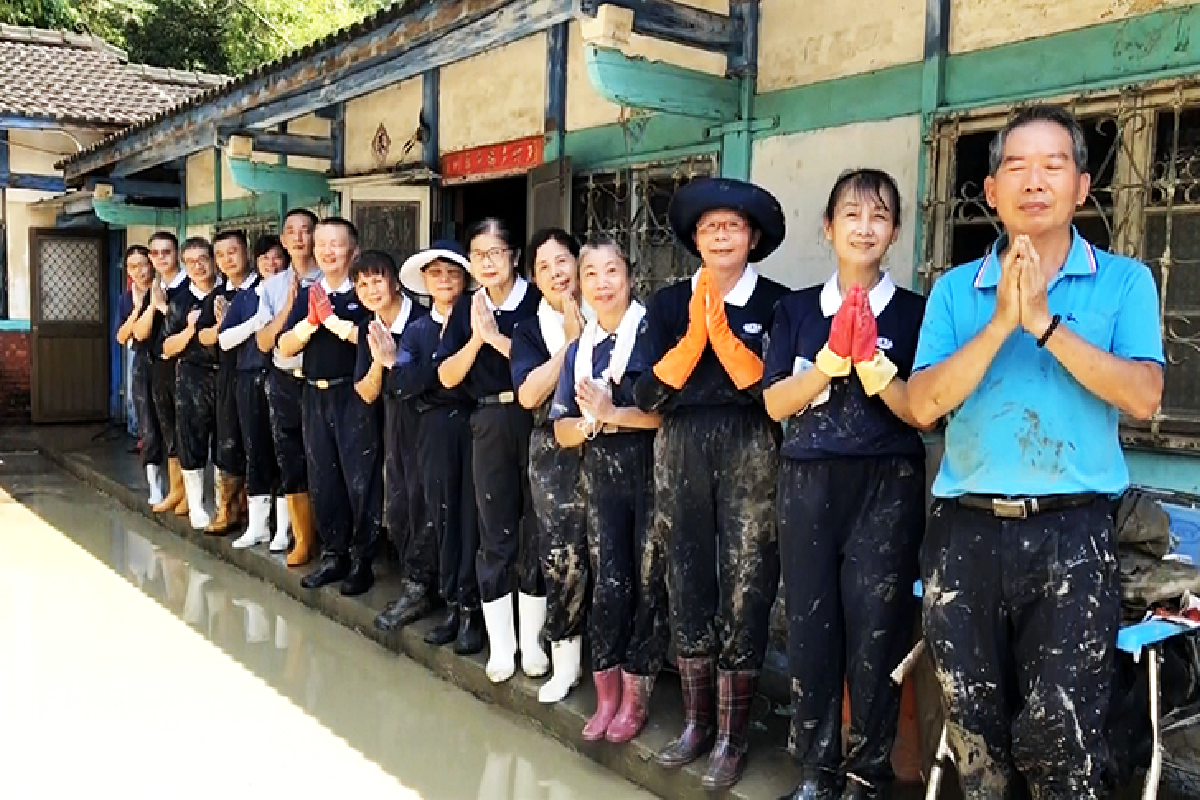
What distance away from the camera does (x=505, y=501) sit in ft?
13.9

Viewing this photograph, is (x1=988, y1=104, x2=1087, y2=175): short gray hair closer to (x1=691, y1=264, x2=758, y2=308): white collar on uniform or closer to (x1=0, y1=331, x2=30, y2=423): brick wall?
(x1=691, y1=264, x2=758, y2=308): white collar on uniform

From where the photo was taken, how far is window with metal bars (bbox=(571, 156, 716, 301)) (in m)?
5.04

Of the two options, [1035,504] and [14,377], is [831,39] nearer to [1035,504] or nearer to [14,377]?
[1035,504]

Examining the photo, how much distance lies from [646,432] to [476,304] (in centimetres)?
101

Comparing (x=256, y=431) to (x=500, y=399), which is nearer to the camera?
(x=500, y=399)

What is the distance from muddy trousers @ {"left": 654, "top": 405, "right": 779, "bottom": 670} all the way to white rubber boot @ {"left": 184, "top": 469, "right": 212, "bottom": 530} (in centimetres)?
473

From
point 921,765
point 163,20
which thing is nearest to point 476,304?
point 921,765

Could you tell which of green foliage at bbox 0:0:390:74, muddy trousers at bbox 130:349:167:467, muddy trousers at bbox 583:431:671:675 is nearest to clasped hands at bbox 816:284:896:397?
muddy trousers at bbox 583:431:671:675

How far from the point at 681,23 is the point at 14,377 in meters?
11.1

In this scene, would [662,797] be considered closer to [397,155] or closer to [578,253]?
[578,253]

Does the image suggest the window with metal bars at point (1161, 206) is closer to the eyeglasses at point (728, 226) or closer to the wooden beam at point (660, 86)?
the eyeglasses at point (728, 226)

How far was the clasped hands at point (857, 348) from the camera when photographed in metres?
2.67

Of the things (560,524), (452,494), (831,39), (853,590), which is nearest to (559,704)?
(560,524)

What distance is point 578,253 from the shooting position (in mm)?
3859
